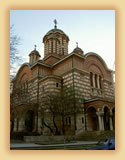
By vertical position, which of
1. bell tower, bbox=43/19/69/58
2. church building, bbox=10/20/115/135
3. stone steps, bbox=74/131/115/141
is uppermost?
bell tower, bbox=43/19/69/58

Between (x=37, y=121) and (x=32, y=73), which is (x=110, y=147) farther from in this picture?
(x=32, y=73)

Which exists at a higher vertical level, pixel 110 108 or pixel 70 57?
pixel 70 57

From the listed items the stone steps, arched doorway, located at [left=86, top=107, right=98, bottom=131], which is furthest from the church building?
the stone steps

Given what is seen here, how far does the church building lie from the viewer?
2156 centimetres

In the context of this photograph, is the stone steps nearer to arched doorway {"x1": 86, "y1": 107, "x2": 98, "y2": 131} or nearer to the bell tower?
arched doorway {"x1": 86, "y1": 107, "x2": 98, "y2": 131}

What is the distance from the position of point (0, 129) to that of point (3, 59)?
272 cm

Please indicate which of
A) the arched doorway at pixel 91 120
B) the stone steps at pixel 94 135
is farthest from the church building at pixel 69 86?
the stone steps at pixel 94 135

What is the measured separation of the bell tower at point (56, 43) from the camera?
3241 centimetres

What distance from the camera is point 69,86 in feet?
77.8

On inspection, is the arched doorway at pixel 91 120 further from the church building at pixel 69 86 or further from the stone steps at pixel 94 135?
the stone steps at pixel 94 135

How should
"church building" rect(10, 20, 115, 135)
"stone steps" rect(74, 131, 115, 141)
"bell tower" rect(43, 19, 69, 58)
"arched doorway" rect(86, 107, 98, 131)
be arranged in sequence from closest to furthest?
"stone steps" rect(74, 131, 115, 141), "church building" rect(10, 20, 115, 135), "arched doorway" rect(86, 107, 98, 131), "bell tower" rect(43, 19, 69, 58)

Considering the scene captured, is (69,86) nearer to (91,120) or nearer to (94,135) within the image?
(91,120)

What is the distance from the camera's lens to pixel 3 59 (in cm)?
704

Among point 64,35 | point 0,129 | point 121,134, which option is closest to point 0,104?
point 0,129
